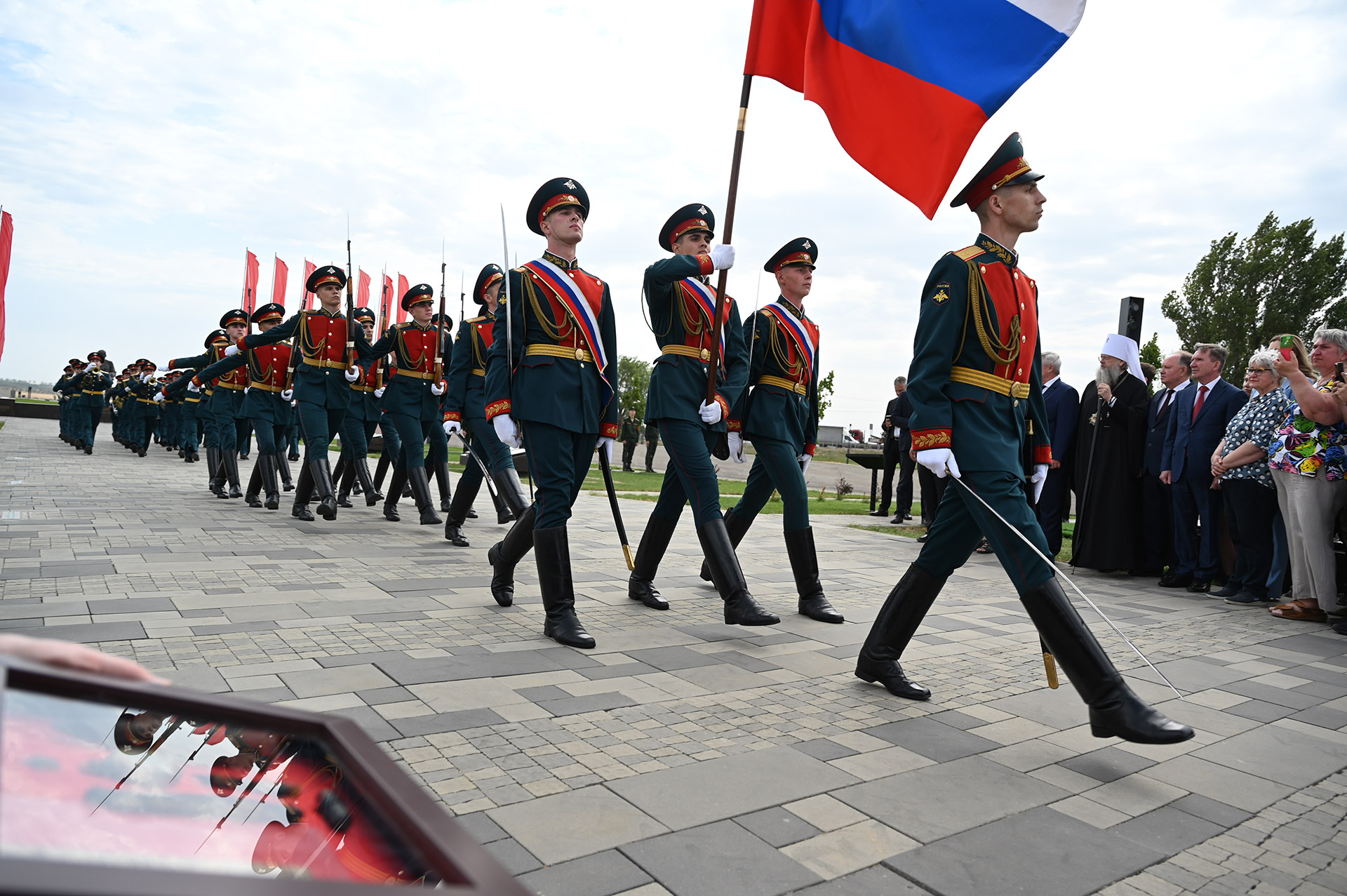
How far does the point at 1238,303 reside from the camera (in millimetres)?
43062

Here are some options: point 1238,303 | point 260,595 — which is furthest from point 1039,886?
point 1238,303

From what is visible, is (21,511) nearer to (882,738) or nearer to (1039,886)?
(882,738)

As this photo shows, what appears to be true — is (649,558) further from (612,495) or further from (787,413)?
(787,413)

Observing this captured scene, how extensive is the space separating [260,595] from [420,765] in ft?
9.82

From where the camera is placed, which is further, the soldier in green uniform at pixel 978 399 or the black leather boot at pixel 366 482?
the black leather boot at pixel 366 482

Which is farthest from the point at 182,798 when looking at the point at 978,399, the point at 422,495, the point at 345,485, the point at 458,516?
the point at 345,485

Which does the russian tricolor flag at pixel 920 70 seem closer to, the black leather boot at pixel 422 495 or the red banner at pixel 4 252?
the black leather boot at pixel 422 495

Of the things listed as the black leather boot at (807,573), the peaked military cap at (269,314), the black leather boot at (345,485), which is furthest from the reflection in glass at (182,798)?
the peaked military cap at (269,314)

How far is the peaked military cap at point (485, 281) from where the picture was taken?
9.29 m

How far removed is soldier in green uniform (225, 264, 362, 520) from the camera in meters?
10.1

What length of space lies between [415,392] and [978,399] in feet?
24.0

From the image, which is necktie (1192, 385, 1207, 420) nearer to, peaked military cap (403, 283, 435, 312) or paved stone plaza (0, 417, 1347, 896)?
paved stone plaza (0, 417, 1347, 896)

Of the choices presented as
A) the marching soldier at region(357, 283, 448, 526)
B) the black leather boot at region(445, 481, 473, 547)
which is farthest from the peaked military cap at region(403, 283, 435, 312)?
the black leather boot at region(445, 481, 473, 547)

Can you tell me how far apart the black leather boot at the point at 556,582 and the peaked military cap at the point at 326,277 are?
21.6 feet
